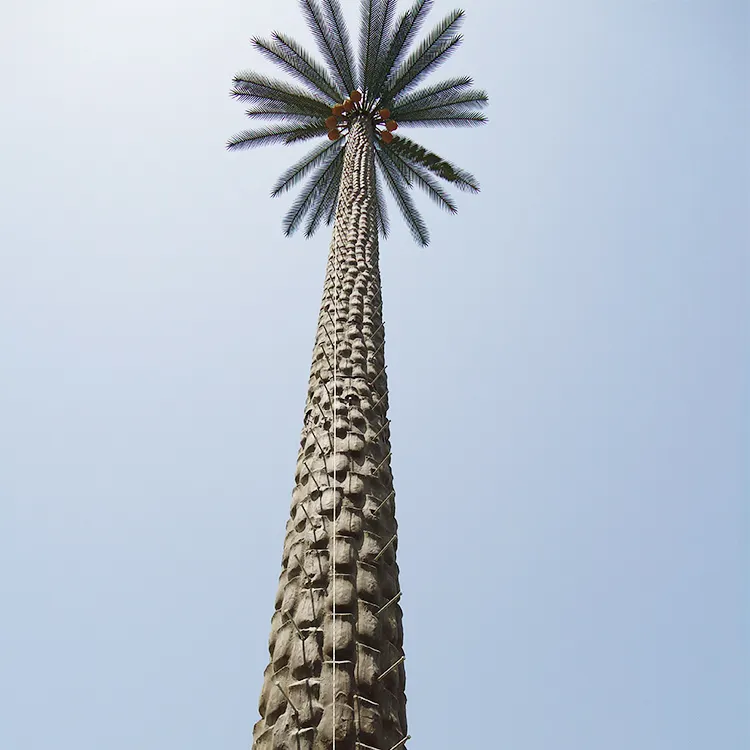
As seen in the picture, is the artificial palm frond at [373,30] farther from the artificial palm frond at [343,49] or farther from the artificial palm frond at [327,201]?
the artificial palm frond at [327,201]

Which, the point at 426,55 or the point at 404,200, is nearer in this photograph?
the point at 426,55

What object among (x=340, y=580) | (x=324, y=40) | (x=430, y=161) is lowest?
(x=340, y=580)

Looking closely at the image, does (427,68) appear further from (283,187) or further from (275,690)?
(275,690)

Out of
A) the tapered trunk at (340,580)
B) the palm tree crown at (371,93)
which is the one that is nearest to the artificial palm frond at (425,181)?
the palm tree crown at (371,93)

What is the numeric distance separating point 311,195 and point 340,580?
12100 millimetres

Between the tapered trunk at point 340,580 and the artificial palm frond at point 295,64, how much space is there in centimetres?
902

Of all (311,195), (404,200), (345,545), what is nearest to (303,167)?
(311,195)

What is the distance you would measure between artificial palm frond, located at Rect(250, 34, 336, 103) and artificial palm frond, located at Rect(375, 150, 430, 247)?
1.77m

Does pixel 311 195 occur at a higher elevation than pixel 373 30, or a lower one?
lower

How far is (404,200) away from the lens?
14.3m

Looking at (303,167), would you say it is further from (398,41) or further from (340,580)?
(340,580)

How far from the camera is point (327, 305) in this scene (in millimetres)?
5996

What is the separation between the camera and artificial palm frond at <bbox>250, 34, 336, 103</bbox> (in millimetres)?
12438

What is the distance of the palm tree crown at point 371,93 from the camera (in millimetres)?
12328
